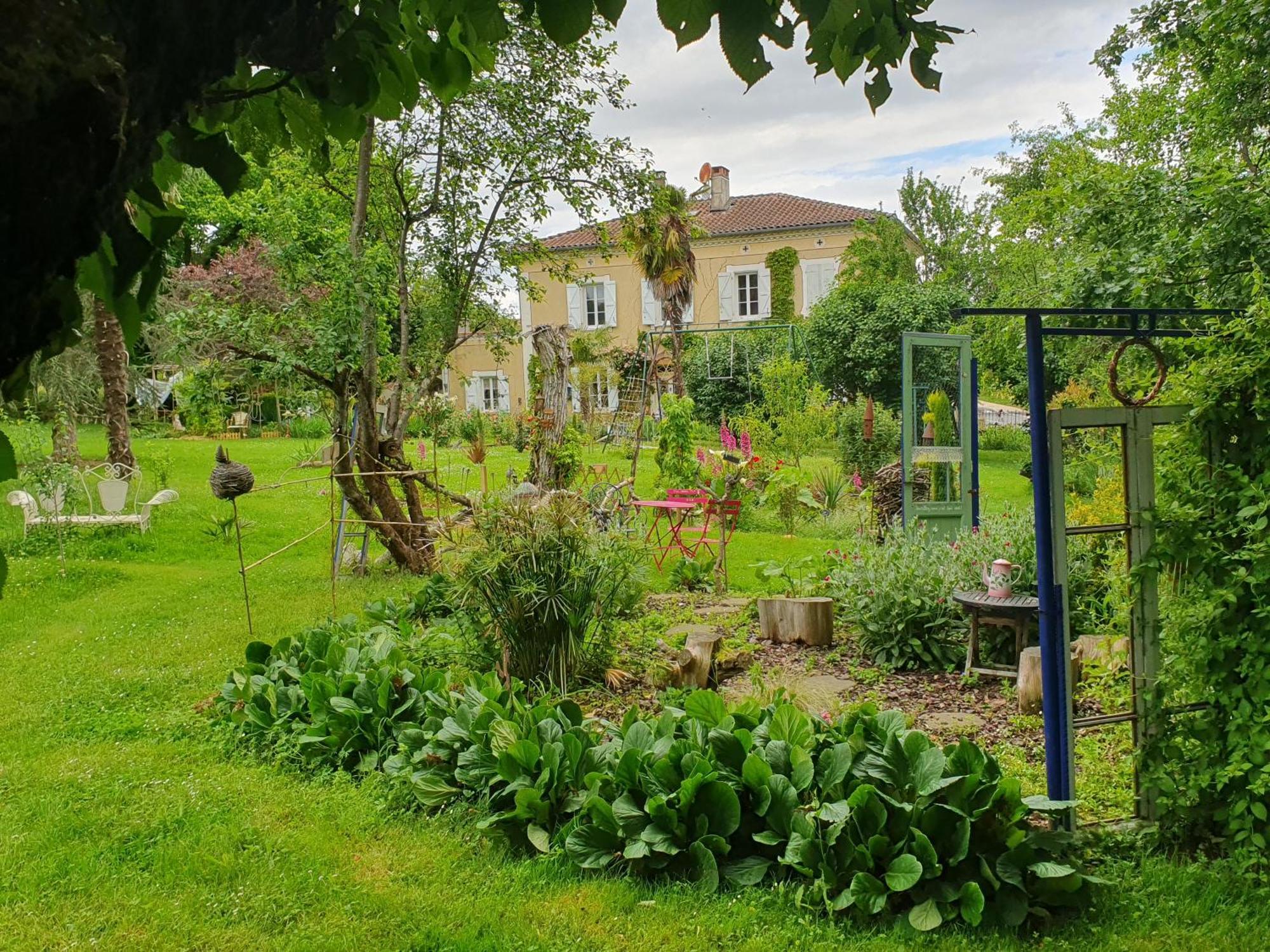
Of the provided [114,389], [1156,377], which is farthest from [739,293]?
[1156,377]

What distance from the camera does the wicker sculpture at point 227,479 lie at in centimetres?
579

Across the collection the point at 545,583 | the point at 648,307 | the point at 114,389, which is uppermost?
the point at 648,307

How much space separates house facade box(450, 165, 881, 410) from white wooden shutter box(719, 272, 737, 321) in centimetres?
2

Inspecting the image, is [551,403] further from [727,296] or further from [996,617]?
[727,296]

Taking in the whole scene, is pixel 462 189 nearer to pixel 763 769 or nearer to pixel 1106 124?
pixel 763 769

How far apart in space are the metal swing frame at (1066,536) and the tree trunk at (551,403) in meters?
7.45

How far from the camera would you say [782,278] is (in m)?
27.1

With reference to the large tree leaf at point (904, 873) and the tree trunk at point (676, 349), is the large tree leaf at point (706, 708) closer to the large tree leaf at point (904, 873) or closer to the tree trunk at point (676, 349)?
the large tree leaf at point (904, 873)

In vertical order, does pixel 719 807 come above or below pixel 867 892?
above

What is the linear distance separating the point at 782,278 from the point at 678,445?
17.8m

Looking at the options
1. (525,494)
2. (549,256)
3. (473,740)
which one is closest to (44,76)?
(473,740)

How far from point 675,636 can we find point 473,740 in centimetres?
219

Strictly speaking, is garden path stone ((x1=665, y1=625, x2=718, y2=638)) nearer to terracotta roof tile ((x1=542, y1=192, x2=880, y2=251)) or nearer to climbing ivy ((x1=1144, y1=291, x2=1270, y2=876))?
climbing ivy ((x1=1144, y1=291, x2=1270, y2=876))

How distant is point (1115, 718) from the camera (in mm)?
2984
